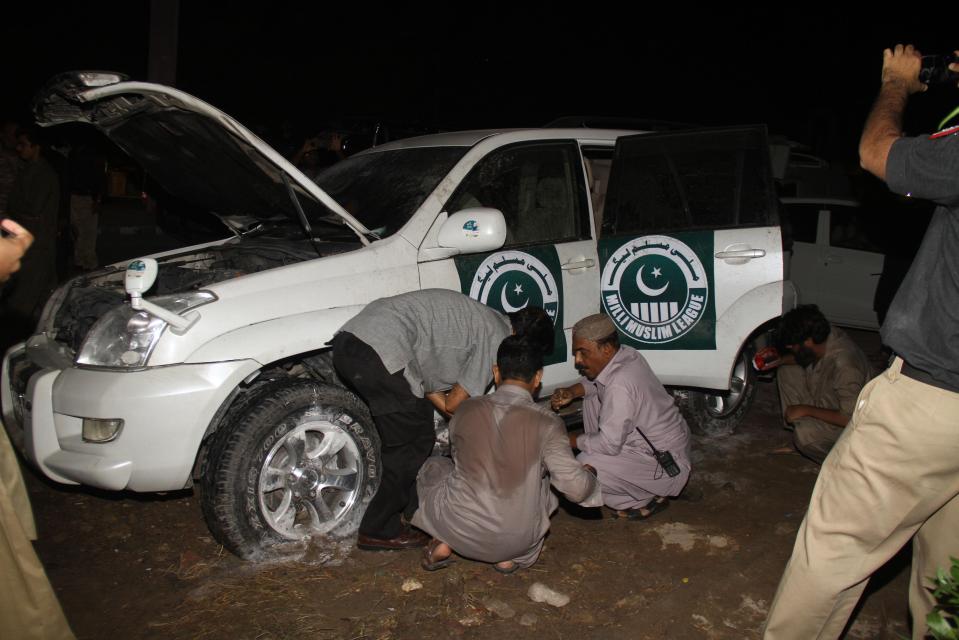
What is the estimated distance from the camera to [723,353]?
459 cm

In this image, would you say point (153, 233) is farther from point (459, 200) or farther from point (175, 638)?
point (175, 638)

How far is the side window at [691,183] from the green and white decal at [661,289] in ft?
0.40

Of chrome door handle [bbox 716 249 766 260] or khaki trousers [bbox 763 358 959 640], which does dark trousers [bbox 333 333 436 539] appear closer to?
khaki trousers [bbox 763 358 959 640]

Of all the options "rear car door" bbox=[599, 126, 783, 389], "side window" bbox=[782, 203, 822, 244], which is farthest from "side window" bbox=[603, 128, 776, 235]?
"side window" bbox=[782, 203, 822, 244]

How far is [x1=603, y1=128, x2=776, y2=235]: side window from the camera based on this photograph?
4617mm

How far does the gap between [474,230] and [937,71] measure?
1994 millimetres

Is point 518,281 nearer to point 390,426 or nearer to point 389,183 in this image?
point 389,183

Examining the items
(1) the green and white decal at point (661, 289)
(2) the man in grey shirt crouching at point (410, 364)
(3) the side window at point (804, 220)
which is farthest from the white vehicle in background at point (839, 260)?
(2) the man in grey shirt crouching at point (410, 364)

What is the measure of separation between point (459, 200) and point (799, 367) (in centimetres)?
261

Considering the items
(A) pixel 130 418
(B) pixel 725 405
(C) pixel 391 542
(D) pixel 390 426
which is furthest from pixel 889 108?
(B) pixel 725 405

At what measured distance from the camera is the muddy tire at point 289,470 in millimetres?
3389

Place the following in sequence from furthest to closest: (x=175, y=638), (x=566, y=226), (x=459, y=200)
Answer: (x=566, y=226), (x=459, y=200), (x=175, y=638)

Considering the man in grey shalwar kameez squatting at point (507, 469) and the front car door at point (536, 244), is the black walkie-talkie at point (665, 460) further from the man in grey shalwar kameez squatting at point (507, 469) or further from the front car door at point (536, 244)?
the man in grey shalwar kameez squatting at point (507, 469)

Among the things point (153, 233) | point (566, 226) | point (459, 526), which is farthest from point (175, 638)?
point (153, 233)
